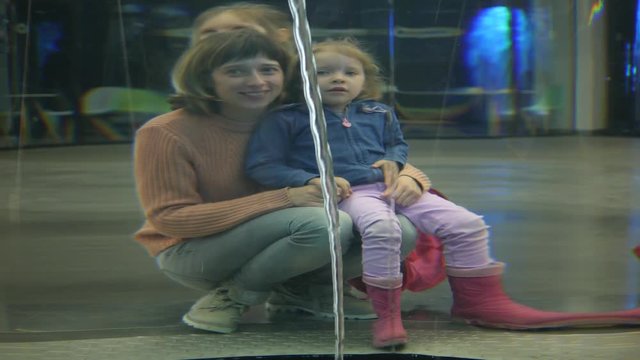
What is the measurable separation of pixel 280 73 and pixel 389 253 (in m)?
0.80

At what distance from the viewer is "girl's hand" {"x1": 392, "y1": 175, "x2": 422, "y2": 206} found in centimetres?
353

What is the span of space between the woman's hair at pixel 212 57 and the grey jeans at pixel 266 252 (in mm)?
479

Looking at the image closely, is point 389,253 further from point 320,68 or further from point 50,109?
point 50,109

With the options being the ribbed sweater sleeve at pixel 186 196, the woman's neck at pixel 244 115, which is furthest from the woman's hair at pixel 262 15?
the ribbed sweater sleeve at pixel 186 196

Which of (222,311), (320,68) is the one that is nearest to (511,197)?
(320,68)

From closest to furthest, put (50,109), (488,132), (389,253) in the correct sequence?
(389,253) < (50,109) < (488,132)

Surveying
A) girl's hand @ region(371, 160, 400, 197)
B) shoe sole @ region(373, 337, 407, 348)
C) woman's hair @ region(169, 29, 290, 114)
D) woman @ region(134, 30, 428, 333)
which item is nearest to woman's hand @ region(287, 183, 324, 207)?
woman @ region(134, 30, 428, 333)

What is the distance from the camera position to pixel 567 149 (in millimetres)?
4043

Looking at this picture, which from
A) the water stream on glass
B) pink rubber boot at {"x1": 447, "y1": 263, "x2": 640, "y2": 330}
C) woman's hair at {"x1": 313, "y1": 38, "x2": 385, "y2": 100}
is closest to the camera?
the water stream on glass

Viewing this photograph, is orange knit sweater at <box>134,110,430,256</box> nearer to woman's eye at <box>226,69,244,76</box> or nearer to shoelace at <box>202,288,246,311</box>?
woman's eye at <box>226,69,244,76</box>

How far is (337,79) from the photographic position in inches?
137

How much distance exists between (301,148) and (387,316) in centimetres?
73

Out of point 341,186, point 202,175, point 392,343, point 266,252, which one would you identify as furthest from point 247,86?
point 392,343

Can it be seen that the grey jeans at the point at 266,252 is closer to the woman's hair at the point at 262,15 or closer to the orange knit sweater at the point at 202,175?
the orange knit sweater at the point at 202,175
